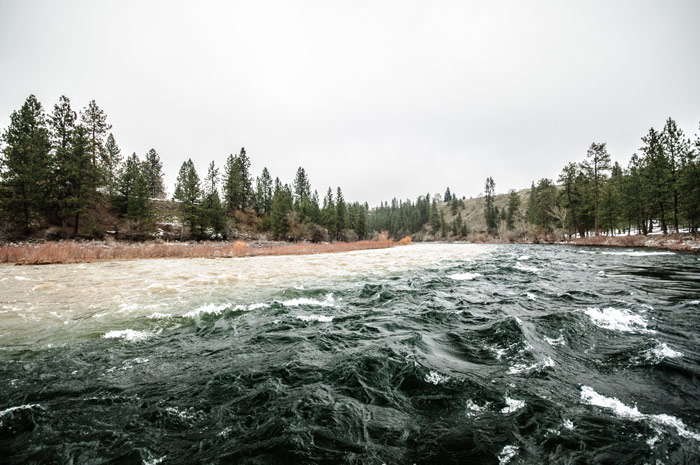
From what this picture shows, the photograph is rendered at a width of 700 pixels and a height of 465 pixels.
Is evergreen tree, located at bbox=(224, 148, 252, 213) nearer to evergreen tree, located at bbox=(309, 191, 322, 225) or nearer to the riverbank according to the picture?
evergreen tree, located at bbox=(309, 191, 322, 225)

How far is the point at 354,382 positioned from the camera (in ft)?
11.9

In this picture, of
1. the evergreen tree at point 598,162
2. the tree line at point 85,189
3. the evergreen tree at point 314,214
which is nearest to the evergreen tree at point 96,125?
the tree line at point 85,189

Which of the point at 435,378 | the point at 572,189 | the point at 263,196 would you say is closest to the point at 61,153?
the point at 263,196

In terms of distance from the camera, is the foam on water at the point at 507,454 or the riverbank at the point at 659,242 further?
the riverbank at the point at 659,242

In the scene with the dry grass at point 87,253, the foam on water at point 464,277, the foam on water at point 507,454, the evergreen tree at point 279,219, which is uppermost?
the evergreen tree at point 279,219

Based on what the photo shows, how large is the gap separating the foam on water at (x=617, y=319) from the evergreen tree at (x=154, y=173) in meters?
86.3

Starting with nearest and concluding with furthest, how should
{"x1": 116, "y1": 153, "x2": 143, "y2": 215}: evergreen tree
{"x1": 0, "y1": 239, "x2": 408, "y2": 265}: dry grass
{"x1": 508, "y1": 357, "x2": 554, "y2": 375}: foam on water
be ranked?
{"x1": 508, "y1": 357, "x2": 554, "y2": 375}: foam on water, {"x1": 0, "y1": 239, "x2": 408, "y2": 265}: dry grass, {"x1": 116, "y1": 153, "x2": 143, "y2": 215}: evergreen tree

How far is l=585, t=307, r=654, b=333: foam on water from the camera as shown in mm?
5344

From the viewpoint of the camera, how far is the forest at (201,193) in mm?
32188

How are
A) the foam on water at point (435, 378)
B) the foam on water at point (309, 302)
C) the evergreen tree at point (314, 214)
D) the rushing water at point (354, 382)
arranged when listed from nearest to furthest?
1. the rushing water at point (354, 382)
2. the foam on water at point (435, 378)
3. the foam on water at point (309, 302)
4. the evergreen tree at point (314, 214)

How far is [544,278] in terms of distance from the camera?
1144cm

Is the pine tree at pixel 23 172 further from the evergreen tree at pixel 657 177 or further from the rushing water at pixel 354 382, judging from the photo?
the evergreen tree at pixel 657 177

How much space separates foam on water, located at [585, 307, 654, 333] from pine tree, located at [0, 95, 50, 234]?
165 feet

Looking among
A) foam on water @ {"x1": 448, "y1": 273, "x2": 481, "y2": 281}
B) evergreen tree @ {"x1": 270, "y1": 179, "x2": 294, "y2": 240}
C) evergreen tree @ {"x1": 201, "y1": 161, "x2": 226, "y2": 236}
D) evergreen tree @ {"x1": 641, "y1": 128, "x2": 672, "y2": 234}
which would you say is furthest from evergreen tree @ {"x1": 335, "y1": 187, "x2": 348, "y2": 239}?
foam on water @ {"x1": 448, "y1": 273, "x2": 481, "y2": 281}
